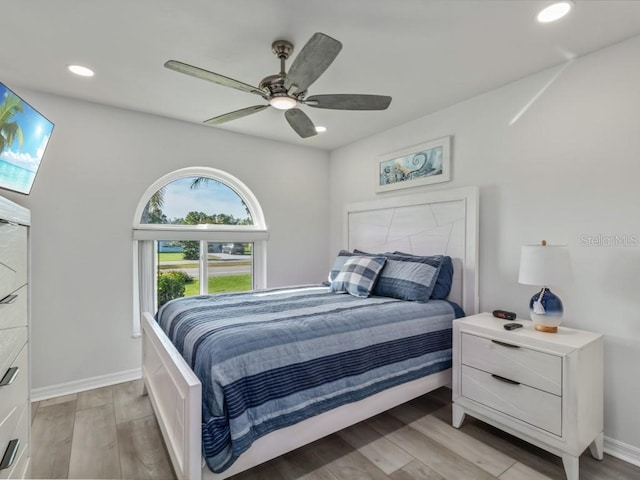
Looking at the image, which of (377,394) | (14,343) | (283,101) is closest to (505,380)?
(377,394)

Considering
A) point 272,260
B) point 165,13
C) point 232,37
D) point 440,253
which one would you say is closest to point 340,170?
point 272,260

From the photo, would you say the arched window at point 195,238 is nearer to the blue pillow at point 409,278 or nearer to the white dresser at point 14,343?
the white dresser at point 14,343

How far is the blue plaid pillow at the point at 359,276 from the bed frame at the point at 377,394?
517 millimetres

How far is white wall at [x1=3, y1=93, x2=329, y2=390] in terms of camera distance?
2674 mm

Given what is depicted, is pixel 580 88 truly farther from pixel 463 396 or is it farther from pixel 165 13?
pixel 165 13

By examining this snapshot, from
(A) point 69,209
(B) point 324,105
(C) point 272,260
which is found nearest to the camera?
(B) point 324,105

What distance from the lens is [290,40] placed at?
6.53 ft

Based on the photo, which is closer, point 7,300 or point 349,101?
point 7,300

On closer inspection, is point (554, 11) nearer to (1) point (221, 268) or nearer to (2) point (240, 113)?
(2) point (240, 113)

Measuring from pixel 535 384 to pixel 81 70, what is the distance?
3.61 metres

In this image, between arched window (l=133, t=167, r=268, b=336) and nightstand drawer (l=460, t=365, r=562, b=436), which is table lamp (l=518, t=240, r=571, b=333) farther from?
arched window (l=133, t=167, r=268, b=336)

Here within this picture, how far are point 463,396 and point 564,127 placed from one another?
1971 millimetres

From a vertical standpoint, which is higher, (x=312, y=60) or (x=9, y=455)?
(x=312, y=60)

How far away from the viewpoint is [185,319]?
2.07 m
